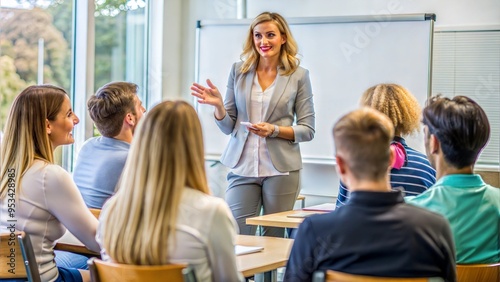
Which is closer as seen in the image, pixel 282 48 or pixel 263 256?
pixel 263 256

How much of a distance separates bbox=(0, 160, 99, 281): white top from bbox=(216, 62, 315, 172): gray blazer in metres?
1.52

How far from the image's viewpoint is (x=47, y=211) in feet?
8.28

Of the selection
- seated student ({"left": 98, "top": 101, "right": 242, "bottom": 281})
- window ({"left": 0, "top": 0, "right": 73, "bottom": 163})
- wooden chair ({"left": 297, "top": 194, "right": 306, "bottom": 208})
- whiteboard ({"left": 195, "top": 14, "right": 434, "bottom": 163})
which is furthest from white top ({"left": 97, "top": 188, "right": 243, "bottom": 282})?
whiteboard ({"left": 195, "top": 14, "right": 434, "bottom": 163})

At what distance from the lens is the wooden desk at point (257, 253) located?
2.24m

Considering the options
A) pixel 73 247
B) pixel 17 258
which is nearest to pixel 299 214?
pixel 73 247

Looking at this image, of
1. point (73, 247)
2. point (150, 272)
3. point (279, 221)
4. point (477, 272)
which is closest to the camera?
point (150, 272)

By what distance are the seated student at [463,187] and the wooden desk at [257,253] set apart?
0.49 metres

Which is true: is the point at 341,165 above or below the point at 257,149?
above

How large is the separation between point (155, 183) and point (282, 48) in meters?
2.28

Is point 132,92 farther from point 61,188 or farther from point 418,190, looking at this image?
point 418,190

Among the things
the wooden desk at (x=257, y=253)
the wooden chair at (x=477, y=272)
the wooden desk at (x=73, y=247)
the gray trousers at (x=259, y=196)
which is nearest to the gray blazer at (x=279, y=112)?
the gray trousers at (x=259, y=196)

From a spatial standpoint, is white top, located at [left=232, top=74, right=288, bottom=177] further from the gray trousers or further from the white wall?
the white wall

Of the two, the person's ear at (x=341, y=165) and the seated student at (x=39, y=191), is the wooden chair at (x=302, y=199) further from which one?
the person's ear at (x=341, y=165)

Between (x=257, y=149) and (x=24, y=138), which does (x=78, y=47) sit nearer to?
(x=257, y=149)
